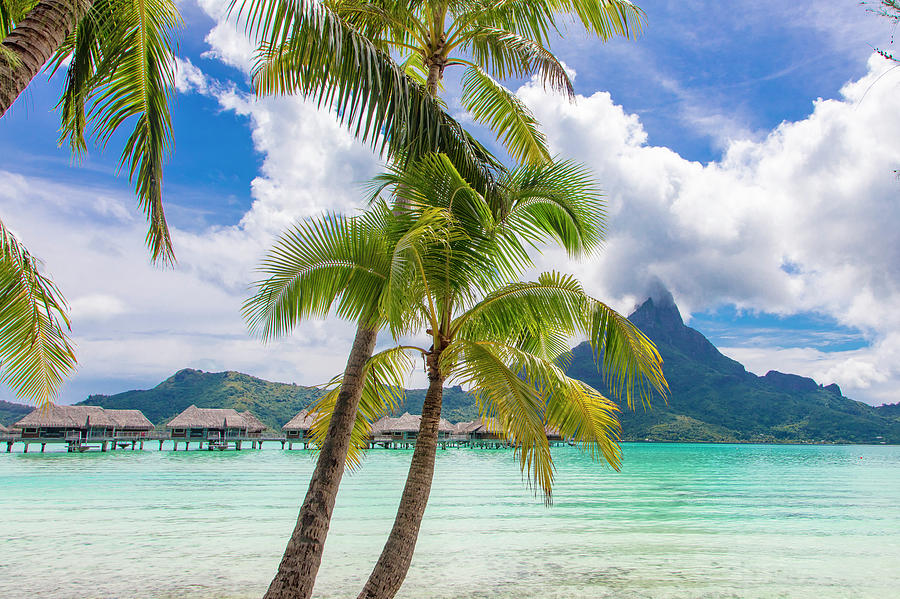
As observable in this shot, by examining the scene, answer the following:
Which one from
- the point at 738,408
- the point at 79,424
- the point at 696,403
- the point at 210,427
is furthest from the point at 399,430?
the point at 738,408

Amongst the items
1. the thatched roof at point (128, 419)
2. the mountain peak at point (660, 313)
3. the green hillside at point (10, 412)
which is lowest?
the green hillside at point (10, 412)

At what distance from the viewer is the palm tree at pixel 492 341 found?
4.20 metres

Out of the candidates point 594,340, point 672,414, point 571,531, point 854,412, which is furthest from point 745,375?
point 594,340

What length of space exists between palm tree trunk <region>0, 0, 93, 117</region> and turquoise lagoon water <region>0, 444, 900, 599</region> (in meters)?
6.87

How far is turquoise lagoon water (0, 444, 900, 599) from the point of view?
8117 mm

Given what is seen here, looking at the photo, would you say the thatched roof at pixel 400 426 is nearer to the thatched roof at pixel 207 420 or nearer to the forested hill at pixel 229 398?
the thatched roof at pixel 207 420

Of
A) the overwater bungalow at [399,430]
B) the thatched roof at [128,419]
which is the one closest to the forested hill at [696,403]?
the overwater bungalow at [399,430]

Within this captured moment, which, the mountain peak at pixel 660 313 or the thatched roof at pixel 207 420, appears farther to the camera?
the mountain peak at pixel 660 313

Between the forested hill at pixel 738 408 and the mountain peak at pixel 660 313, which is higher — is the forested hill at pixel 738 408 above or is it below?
below

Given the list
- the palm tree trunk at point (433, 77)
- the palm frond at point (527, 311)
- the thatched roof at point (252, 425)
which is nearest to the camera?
the palm frond at point (527, 311)

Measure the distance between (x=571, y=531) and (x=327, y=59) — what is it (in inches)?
455

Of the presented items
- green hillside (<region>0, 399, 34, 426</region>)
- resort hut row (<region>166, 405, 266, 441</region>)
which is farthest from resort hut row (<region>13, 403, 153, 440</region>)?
green hillside (<region>0, 399, 34, 426</region>)

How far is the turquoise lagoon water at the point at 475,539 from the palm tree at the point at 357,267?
171 inches

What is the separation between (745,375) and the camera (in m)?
126
